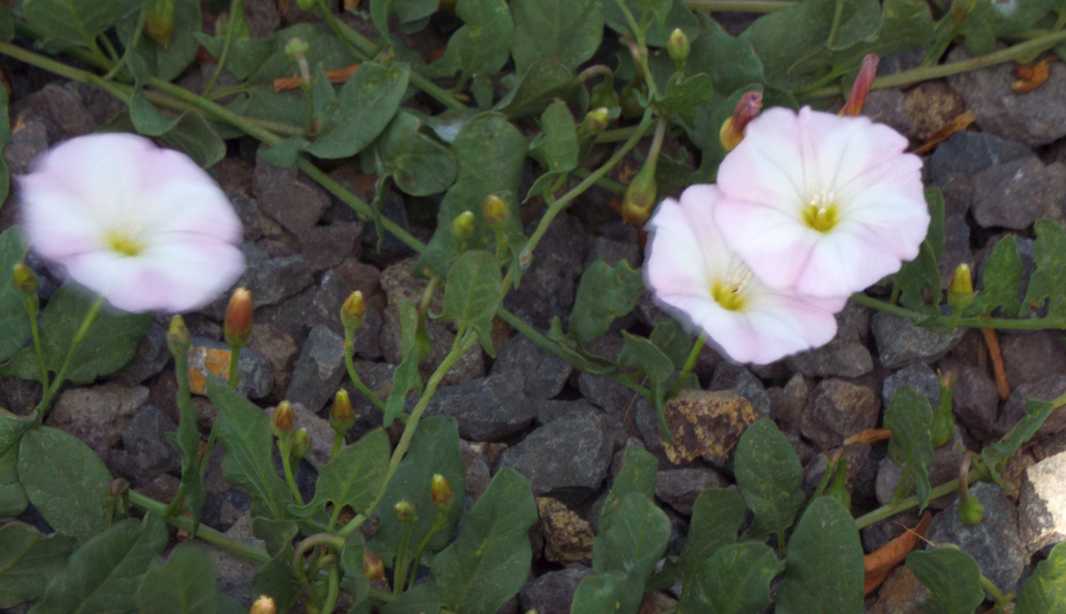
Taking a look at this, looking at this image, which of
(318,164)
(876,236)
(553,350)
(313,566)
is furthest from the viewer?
(318,164)

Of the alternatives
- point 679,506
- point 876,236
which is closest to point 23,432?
point 679,506

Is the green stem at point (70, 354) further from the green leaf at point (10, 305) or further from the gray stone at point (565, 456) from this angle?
the gray stone at point (565, 456)

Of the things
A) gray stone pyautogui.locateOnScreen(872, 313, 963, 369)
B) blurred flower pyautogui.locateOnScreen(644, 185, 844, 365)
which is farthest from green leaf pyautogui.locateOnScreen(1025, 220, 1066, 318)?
blurred flower pyautogui.locateOnScreen(644, 185, 844, 365)

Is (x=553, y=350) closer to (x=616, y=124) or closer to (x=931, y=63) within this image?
(x=616, y=124)

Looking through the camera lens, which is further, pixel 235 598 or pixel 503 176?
pixel 503 176

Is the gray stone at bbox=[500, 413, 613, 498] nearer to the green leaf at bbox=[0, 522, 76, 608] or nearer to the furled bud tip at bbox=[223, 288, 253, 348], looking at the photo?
the furled bud tip at bbox=[223, 288, 253, 348]

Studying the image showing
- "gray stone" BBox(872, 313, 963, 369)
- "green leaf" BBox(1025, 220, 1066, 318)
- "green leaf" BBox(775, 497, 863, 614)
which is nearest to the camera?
"green leaf" BBox(775, 497, 863, 614)

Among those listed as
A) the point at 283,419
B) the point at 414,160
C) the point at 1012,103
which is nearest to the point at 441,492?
the point at 283,419
